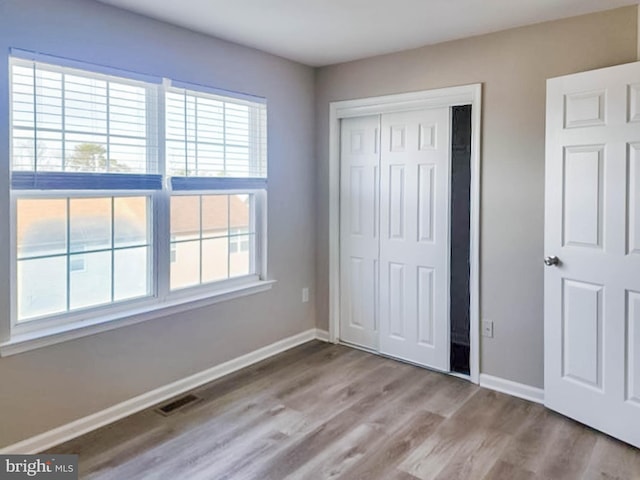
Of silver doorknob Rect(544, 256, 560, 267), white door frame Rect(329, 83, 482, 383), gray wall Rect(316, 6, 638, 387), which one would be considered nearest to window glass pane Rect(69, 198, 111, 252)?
white door frame Rect(329, 83, 482, 383)

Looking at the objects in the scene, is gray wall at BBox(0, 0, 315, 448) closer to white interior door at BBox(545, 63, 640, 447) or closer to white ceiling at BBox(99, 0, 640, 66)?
white ceiling at BBox(99, 0, 640, 66)

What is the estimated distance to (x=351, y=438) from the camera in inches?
98.9

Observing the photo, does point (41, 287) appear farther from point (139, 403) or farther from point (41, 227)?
point (139, 403)

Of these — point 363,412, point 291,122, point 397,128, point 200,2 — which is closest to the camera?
point 200,2

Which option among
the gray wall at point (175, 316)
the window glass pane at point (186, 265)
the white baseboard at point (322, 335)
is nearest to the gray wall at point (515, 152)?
the gray wall at point (175, 316)

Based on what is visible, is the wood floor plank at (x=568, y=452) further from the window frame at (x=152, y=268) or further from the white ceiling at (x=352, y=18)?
the white ceiling at (x=352, y=18)

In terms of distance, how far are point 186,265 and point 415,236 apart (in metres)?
1.65

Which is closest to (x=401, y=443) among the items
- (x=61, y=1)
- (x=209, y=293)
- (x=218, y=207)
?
(x=209, y=293)

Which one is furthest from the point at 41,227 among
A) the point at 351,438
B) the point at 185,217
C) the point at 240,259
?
the point at 351,438

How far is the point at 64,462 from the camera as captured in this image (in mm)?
2264

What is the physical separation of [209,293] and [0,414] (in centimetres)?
134

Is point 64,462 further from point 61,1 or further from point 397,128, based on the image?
point 397,128

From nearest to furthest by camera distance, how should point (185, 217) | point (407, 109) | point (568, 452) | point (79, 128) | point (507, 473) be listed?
point (507, 473)
point (568, 452)
point (79, 128)
point (185, 217)
point (407, 109)

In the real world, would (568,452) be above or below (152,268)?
below
